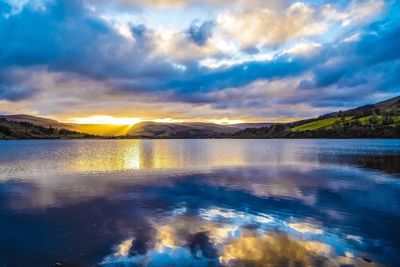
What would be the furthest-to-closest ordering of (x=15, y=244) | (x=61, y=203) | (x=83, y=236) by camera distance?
1. (x=61, y=203)
2. (x=83, y=236)
3. (x=15, y=244)

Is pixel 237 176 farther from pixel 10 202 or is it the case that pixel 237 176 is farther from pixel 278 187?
pixel 10 202

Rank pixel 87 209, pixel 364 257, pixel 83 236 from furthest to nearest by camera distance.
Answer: pixel 87 209, pixel 83 236, pixel 364 257

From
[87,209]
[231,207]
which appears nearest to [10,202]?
[87,209]

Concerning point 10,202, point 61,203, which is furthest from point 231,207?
point 10,202

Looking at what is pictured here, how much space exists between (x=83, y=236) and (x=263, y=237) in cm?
1090

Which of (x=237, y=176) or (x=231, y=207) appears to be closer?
(x=231, y=207)

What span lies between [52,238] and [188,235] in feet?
26.7

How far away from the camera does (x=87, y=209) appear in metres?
26.9

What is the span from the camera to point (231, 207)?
28.1 meters

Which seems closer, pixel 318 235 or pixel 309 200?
pixel 318 235

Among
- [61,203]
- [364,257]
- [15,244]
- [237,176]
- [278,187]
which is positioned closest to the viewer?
[364,257]

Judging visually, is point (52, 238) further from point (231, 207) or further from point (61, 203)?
point (231, 207)

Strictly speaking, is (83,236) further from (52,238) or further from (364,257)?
(364,257)

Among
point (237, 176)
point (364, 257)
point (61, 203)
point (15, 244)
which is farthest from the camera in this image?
point (237, 176)
